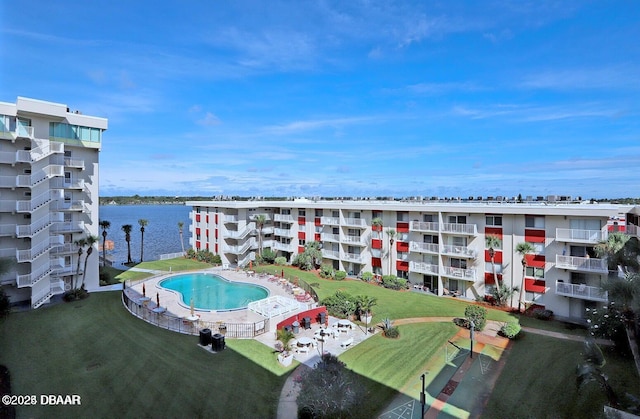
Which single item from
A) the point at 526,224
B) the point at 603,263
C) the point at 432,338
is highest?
the point at 526,224

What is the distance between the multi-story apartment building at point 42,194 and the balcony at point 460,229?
35.4 meters

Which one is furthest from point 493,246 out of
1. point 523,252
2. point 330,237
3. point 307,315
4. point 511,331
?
point 330,237

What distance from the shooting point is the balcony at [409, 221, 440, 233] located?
1371 inches

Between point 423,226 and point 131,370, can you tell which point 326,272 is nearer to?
point 423,226

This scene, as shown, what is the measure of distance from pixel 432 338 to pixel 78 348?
22.9 m

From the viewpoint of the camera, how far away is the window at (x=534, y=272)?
28.9m

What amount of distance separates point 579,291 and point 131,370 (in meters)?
31.9

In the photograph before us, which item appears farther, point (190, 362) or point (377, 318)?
point (377, 318)

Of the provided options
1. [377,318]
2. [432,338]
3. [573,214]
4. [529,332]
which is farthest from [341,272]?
[573,214]

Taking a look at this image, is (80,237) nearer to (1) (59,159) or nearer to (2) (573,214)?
(1) (59,159)

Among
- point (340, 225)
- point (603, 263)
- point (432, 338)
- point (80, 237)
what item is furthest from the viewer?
point (340, 225)

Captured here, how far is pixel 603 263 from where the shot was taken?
25375 millimetres

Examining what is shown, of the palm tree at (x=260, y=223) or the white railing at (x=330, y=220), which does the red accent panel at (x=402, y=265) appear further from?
the palm tree at (x=260, y=223)

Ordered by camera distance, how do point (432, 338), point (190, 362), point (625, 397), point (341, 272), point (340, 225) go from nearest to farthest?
point (625, 397) → point (190, 362) → point (432, 338) → point (341, 272) → point (340, 225)
